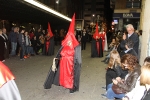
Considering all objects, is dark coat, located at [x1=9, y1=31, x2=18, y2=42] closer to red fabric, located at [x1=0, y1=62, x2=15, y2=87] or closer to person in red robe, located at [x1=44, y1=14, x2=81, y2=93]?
person in red robe, located at [x1=44, y1=14, x2=81, y2=93]

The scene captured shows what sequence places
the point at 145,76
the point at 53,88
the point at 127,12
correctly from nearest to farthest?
the point at 145,76
the point at 53,88
the point at 127,12

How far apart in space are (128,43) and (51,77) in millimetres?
2528

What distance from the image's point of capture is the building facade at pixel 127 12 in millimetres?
25447

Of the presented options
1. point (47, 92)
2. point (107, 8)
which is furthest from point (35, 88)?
point (107, 8)

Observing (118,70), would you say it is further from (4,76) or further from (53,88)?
(4,76)

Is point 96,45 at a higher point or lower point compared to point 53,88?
higher

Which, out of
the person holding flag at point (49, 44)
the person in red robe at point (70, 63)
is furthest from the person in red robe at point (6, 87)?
the person holding flag at point (49, 44)

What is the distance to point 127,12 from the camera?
26.1 meters

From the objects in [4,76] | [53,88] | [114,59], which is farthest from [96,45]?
[4,76]

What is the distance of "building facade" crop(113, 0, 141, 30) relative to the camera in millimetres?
25447

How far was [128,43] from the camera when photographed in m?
5.93

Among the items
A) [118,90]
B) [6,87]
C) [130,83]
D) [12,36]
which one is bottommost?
[118,90]

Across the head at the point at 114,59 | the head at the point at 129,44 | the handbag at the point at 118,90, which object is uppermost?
the head at the point at 129,44

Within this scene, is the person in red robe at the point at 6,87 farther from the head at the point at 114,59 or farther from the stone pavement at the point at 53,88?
the stone pavement at the point at 53,88
